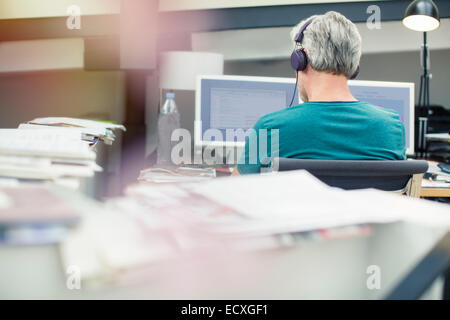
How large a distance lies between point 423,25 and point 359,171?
1486mm

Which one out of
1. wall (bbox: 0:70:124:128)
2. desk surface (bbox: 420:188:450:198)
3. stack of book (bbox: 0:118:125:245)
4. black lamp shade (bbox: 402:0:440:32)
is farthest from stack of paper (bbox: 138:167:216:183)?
wall (bbox: 0:70:124:128)

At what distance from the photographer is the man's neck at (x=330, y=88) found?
128cm

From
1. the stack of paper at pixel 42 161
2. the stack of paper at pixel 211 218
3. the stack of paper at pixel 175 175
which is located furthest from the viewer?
the stack of paper at pixel 175 175

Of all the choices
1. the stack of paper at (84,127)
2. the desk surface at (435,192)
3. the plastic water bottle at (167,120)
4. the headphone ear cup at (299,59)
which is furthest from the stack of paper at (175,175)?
the desk surface at (435,192)

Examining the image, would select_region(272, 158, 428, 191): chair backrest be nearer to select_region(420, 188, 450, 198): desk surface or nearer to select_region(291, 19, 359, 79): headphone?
select_region(291, 19, 359, 79): headphone

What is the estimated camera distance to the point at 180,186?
550mm

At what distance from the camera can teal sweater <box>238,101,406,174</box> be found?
1146 mm

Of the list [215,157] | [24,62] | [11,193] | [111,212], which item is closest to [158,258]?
[111,212]

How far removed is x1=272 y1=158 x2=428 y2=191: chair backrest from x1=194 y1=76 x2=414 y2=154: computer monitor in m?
1.04

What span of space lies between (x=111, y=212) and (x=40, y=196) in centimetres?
8

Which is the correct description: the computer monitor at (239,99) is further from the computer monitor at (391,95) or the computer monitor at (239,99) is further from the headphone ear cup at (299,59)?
the headphone ear cup at (299,59)

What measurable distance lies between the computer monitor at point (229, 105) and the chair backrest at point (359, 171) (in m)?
1.04

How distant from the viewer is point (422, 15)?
6.48 feet
